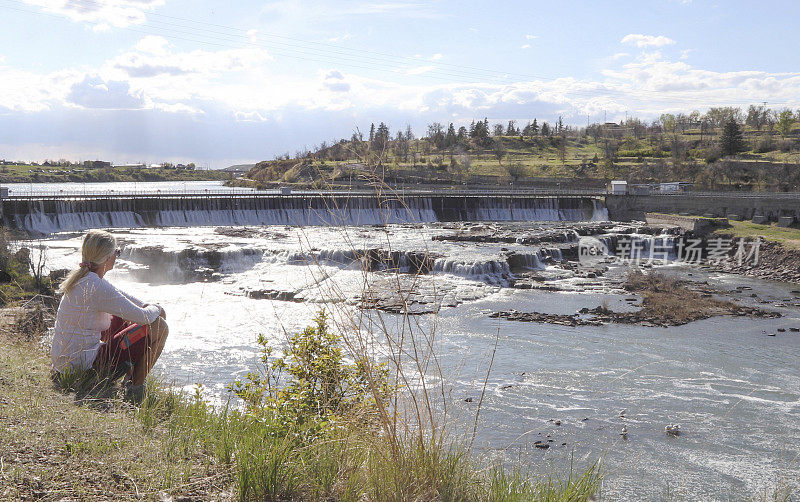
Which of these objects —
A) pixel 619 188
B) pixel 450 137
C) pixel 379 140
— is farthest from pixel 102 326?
pixel 450 137

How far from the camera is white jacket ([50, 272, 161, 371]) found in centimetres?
414

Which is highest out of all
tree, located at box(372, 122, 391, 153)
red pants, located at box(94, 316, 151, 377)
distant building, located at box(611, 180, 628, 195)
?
tree, located at box(372, 122, 391, 153)

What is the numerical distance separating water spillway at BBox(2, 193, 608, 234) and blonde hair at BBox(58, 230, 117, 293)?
897 inches

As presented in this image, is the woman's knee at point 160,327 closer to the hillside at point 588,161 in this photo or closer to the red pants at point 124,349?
the red pants at point 124,349

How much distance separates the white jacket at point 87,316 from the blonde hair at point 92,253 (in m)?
0.04

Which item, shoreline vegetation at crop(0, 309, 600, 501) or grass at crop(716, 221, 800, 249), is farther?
grass at crop(716, 221, 800, 249)

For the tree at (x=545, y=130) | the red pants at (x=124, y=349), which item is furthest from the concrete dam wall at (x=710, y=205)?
the tree at (x=545, y=130)

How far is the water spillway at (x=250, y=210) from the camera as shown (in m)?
34.1

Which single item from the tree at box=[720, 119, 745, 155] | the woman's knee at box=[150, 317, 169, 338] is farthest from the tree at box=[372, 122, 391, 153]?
the tree at box=[720, 119, 745, 155]

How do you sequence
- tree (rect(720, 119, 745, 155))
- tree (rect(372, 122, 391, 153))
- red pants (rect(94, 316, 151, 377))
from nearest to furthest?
tree (rect(372, 122, 391, 153)) → red pants (rect(94, 316, 151, 377)) → tree (rect(720, 119, 745, 155))

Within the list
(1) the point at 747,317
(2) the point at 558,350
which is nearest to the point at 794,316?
(1) the point at 747,317

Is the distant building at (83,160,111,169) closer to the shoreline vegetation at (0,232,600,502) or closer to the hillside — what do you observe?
the hillside

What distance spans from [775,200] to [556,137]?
66332 mm

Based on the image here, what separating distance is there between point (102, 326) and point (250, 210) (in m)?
36.3
